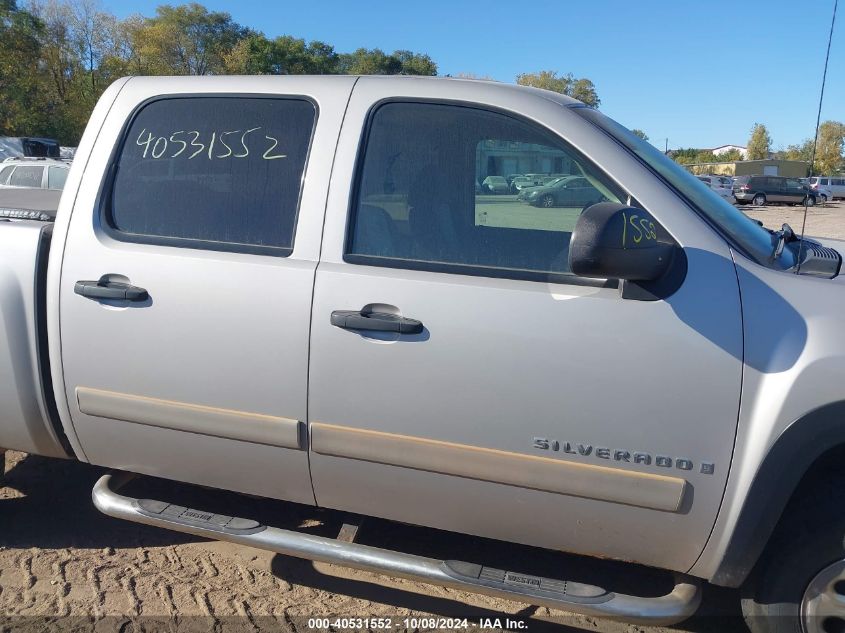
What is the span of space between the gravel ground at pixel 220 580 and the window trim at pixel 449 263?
1402mm

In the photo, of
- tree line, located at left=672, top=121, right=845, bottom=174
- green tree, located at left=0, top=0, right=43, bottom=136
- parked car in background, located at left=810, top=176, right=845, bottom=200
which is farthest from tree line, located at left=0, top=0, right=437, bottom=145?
parked car in background, located at left=810, top=176, right=845, bottom=200

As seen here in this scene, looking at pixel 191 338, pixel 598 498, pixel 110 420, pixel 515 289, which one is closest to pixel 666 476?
pixel 598 498

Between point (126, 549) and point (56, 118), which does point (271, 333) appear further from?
point (56, 118)

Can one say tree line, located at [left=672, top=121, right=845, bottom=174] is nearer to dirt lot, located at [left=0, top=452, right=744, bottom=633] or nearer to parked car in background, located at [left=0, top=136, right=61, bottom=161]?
dirt lot, located at [left=0, top=452, right=744, bottom=633]

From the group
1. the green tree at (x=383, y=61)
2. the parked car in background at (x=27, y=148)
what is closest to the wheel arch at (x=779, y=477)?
the parked car in background at (x=27, y=148)

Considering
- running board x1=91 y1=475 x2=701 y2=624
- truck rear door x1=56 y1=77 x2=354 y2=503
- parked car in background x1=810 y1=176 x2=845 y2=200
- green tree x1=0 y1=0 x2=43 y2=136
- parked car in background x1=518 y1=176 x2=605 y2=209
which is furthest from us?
parked car in background x1=810 y1=176 x2=845 y2=200

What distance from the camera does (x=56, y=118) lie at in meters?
40.1

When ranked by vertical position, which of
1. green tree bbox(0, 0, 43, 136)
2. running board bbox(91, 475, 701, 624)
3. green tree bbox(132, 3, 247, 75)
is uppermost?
green tree bbox(132, 3, 247, 75)

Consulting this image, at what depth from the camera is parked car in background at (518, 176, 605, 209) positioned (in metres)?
2.50

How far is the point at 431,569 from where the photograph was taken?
2.51 meters

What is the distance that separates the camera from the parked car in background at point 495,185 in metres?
2.67

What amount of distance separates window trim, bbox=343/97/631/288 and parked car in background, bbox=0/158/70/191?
14051 mm

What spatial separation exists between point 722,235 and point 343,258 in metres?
1.27

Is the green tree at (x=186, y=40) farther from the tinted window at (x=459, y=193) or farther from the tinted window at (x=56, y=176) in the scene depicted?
the tinted window at (x=459, y=193)
